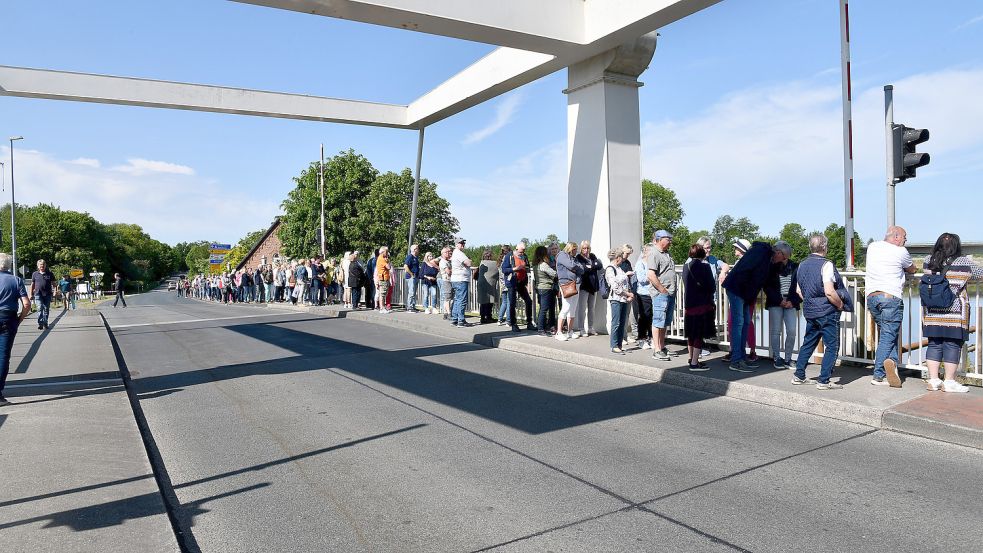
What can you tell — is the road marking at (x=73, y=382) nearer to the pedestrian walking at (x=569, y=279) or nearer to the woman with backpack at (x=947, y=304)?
the pedestrian walking at (x=569, y=279)

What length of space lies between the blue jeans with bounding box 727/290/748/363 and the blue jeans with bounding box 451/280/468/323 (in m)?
6.43

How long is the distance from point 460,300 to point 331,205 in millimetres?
42422

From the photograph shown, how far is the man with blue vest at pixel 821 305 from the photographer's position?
22.3 ft

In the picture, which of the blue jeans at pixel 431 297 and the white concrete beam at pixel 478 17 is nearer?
the white concrete beam at pixel 478 17

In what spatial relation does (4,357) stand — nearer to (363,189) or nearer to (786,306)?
(786,306)

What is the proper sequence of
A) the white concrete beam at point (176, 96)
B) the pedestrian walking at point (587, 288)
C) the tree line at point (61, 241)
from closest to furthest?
1. the pedestrian walking at point (587, 288)
2. the white concrete beam at point (176, 96)
3. the tree line at point (61, 241)

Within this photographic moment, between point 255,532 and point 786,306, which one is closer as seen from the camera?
point 255,532

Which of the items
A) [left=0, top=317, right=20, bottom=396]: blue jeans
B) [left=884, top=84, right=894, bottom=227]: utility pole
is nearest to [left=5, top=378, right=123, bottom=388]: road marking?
[left=0, top=317, right=20, bottom=396]: blue jeans

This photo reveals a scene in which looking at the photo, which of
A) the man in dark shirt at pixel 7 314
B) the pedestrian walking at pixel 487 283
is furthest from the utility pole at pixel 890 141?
the man in dark shirt at pixel 7 314

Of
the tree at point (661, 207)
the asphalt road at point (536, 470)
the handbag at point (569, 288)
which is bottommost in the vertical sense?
the asphalt road at point (536, 470)

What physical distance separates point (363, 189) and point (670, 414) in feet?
168

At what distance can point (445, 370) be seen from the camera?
29.2ft

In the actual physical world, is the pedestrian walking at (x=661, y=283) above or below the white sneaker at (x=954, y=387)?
above

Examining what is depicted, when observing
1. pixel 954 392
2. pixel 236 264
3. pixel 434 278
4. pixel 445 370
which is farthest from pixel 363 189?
pixel 236 264
